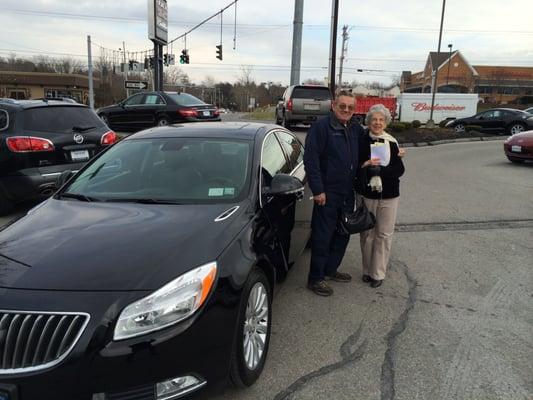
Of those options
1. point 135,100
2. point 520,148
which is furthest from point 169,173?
point 135,100

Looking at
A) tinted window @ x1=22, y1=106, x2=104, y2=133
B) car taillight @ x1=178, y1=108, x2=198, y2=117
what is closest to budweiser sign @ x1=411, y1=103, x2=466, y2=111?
car taillight @ x1=178, y1=108, x2=198, y2=117

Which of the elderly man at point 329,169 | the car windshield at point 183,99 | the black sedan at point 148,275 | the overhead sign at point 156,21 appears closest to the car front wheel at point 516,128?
the car windshield at point 183,99

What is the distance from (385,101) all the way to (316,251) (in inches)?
1220

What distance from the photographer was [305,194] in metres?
4.76

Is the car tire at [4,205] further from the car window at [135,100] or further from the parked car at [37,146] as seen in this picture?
the car window at [135,100]

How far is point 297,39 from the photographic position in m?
18.8

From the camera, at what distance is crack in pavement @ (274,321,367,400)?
282cm

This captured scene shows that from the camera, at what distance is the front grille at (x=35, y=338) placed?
204 cm

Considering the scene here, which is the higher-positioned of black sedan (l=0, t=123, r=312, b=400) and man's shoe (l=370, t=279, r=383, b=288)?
black sedan (l=0, t=123, r=312, b=400)

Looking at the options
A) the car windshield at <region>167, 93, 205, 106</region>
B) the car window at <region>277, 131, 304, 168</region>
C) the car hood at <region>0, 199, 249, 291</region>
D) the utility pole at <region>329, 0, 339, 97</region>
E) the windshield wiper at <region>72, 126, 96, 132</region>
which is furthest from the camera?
the utility pole at <region>329, 0, 339, 97</region>

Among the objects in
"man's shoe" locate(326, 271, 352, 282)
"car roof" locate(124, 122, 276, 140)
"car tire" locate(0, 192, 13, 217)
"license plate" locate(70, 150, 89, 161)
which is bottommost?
"man's shoe" locate(326, 271, 352, 282)

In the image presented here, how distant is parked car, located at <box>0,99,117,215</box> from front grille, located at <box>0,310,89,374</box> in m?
4.61

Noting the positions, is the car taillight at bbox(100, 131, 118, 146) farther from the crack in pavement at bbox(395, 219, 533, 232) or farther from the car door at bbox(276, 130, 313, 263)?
the crack in pavement at bbox(395, 219, 533, 232)

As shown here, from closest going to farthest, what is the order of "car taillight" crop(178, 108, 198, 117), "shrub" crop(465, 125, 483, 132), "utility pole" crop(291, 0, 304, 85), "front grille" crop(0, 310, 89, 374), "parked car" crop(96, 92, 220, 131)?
"front grille" crop(0, 310, 89, 374) < "car taillight" crop(178, 108, 198, 117) < "parked car" crop(96, 92, 220, 131) < "utility pole" crop(291, 0, 304, 85) < "shrub" crop(465, 125, 483, 132)
